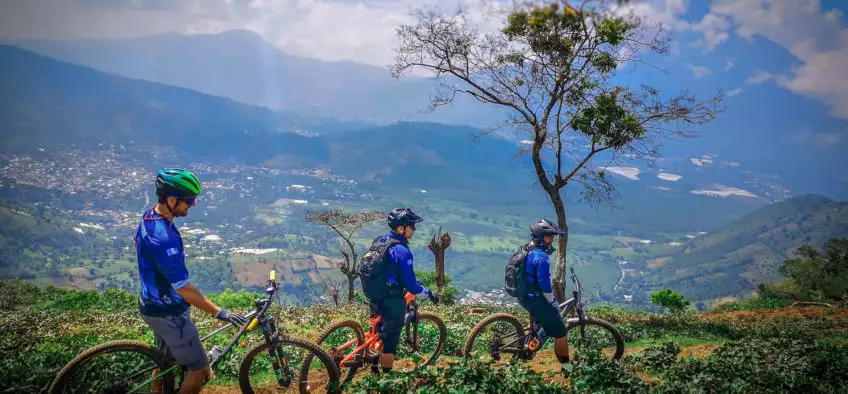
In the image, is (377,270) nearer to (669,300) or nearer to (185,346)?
(185,346)

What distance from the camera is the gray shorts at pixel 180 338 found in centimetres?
606

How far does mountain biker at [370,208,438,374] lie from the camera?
317 inches

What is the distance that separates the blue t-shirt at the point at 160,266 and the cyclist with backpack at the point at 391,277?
2.82 metres

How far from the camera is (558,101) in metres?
18.2

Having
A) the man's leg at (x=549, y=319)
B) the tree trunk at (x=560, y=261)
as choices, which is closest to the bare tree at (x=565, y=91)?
the tree trunk at (x=560, y=261)

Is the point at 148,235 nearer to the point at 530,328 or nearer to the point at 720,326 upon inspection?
the point at 530,328

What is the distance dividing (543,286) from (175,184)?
236 inches

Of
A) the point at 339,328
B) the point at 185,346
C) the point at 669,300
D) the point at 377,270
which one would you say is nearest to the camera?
the point at 185,346

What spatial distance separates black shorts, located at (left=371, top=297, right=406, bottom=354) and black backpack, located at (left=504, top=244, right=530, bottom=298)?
2043mm

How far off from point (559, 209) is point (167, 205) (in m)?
13.7

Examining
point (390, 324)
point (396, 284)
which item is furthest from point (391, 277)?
point (390, 324)

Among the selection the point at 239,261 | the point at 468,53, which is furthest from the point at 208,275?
the point at 468,53

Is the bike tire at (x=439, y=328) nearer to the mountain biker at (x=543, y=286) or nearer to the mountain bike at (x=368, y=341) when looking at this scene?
the mountain bike at (x=368, y=341)

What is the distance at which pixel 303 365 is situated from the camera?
24.0 feet
